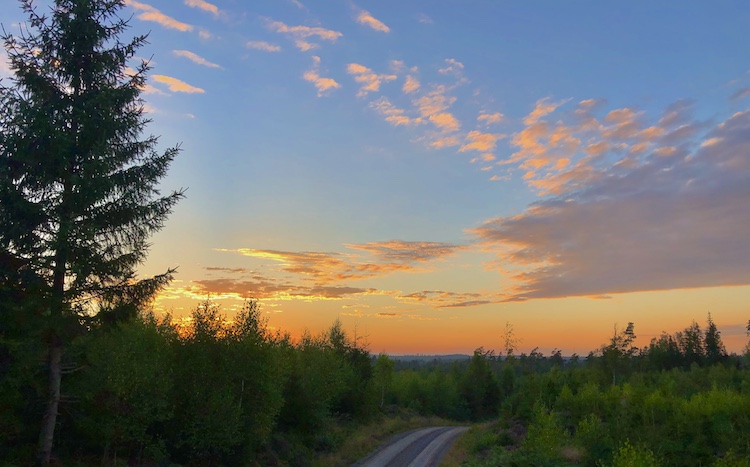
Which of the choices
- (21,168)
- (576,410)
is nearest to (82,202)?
(21,168)

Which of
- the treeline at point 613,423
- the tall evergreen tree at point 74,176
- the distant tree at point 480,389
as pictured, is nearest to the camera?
the tall evergreen tree at point 74,176

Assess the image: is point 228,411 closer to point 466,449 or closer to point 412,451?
point 412,451

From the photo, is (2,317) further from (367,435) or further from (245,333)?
(367,435)

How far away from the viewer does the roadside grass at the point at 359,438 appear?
37.4 meters

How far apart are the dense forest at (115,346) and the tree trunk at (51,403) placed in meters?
0.05

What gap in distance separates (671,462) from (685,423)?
3.23 m

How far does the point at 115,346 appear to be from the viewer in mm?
24406

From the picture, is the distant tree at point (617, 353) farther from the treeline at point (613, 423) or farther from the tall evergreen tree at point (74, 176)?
the tall evergreen tree at point (74, 176)

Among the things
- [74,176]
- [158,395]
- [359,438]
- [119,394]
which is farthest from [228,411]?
[359,438]

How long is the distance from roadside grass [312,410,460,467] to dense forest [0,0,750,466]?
0.47 m

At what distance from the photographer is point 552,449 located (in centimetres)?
2945

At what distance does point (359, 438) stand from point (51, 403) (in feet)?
115

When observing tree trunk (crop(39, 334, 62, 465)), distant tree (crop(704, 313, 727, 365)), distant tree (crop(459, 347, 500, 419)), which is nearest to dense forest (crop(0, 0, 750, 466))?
tree trunk (crop(39, 334, 62, 465))

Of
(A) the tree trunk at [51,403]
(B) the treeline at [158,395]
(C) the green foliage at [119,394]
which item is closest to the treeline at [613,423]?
(B) the treeline at [158,395]
